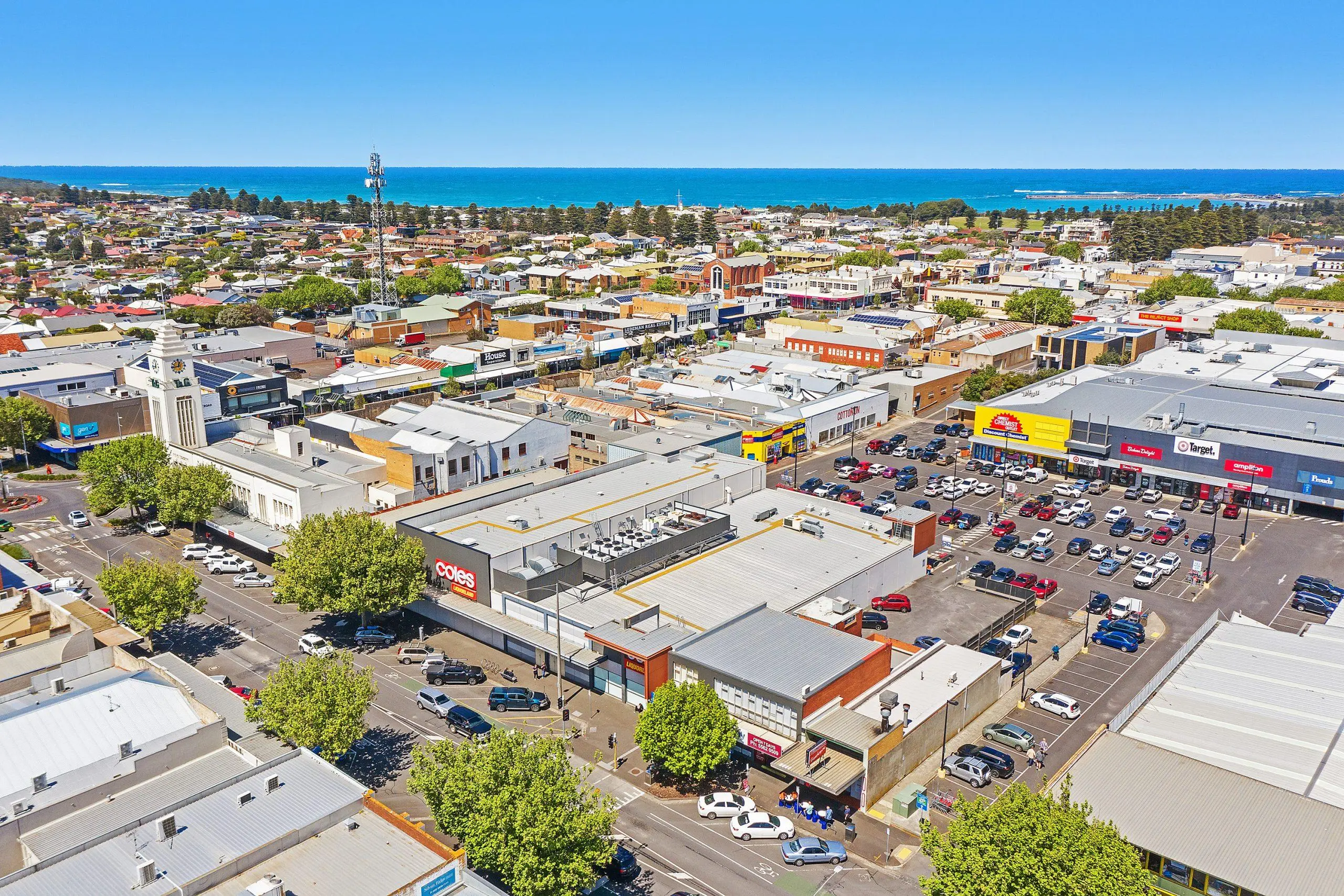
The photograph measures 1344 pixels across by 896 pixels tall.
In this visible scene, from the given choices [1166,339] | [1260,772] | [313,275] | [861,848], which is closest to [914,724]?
[861,848]

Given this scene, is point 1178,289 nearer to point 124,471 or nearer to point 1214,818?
point 1214,818

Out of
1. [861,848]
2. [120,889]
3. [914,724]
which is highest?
[120,889]

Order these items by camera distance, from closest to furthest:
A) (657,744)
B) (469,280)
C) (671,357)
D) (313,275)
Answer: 1. (657,744)
2. (671,357)
3. (313,275)
4. (469,280)

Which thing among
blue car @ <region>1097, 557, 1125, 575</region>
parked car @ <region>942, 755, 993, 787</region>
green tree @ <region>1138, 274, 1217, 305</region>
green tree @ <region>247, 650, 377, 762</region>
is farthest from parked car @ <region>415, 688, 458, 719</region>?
green tree @ <region>1138, 274, 1217, 305</region>

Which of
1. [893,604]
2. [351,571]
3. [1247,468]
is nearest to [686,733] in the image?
[893,604]

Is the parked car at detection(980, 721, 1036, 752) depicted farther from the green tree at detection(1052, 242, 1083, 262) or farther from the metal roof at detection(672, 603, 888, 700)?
the green tree at detection(1052, 242, 1083, 262)

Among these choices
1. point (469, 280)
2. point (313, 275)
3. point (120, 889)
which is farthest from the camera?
point (469, 280)

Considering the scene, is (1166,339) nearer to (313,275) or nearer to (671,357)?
(671,357)
